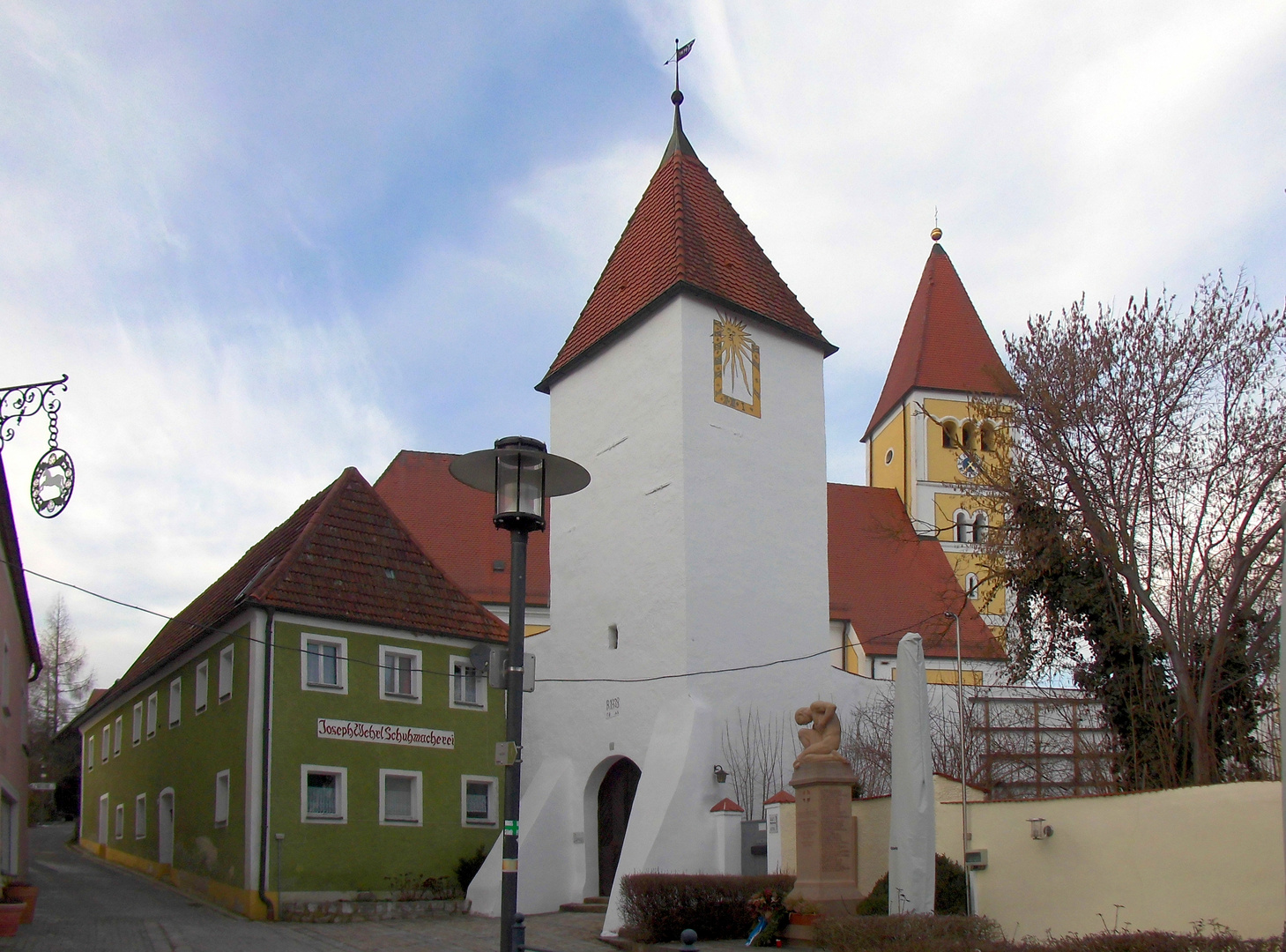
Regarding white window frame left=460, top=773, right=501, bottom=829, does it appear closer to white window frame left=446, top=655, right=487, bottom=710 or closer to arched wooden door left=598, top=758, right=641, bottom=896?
white window frame left=446, top=655, right=487, bottom=710

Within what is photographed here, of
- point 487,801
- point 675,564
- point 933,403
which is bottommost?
point 487,801

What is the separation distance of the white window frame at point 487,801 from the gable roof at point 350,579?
248 centimetres

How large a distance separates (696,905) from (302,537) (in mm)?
9558

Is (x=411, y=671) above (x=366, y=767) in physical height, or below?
above

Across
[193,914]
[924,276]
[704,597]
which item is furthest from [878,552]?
[193,914]

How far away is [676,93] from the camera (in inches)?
1053

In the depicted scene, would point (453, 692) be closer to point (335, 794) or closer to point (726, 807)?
point (335, 794)

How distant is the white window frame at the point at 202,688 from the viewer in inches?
850

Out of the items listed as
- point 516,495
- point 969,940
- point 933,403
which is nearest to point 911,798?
point 969,940

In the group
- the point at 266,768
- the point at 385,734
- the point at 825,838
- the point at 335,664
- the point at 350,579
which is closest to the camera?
the point at 825,838

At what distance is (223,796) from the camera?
20.1 meters

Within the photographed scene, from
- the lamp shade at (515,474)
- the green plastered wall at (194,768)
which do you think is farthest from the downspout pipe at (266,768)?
the lamp shade at (515,474)

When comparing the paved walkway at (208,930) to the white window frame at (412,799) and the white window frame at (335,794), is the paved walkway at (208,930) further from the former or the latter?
the white window frame at (412,799)

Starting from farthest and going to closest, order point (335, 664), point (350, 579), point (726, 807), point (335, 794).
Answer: point (350, 579) < point (335, 664) < point (335, 794) < point (726, 807)
